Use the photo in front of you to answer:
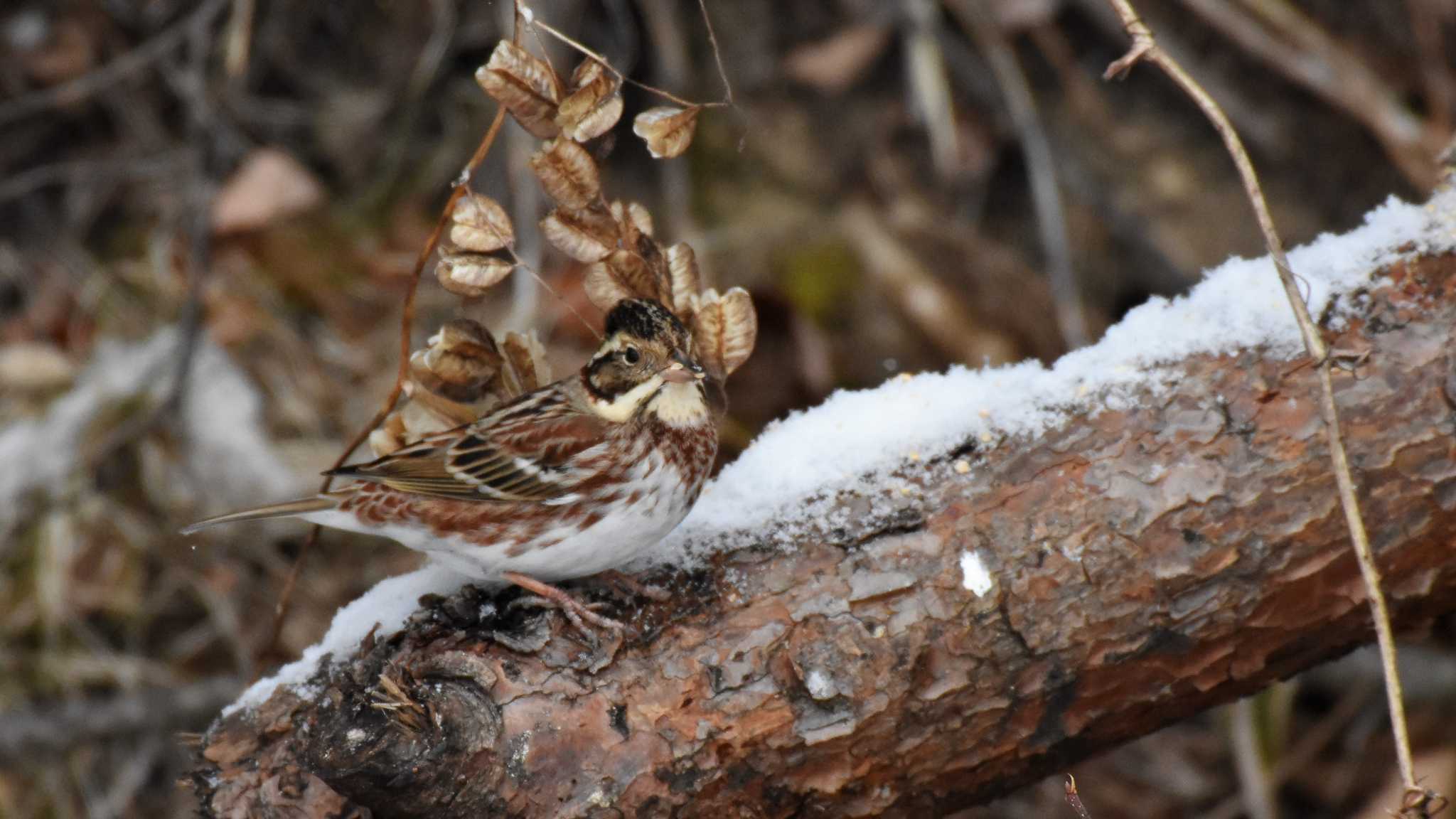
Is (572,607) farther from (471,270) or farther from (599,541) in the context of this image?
(471,270)

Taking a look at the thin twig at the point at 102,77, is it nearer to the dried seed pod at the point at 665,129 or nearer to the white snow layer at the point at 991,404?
the dried seed pod at the point at 665,129

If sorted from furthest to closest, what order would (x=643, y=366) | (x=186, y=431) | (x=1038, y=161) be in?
(x=1038, y=161) → (x=186, y=431) → (x=643, y=366)

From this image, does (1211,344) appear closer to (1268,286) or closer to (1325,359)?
(1268,286)

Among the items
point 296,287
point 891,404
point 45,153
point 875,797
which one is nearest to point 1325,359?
point 891,404

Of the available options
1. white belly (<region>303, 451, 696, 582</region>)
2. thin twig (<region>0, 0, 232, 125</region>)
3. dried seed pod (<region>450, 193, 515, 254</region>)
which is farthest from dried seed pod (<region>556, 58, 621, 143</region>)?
thin twig (<region>0, 0, 232, 125</region>)

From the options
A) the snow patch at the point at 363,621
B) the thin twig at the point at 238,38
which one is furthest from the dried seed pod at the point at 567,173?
the thin twig at the point at 238,38

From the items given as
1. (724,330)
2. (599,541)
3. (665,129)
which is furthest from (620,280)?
(599,541)

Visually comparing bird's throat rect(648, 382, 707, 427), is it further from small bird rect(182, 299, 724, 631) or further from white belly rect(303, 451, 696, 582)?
white belly rect(303, 451, 696, 582)
